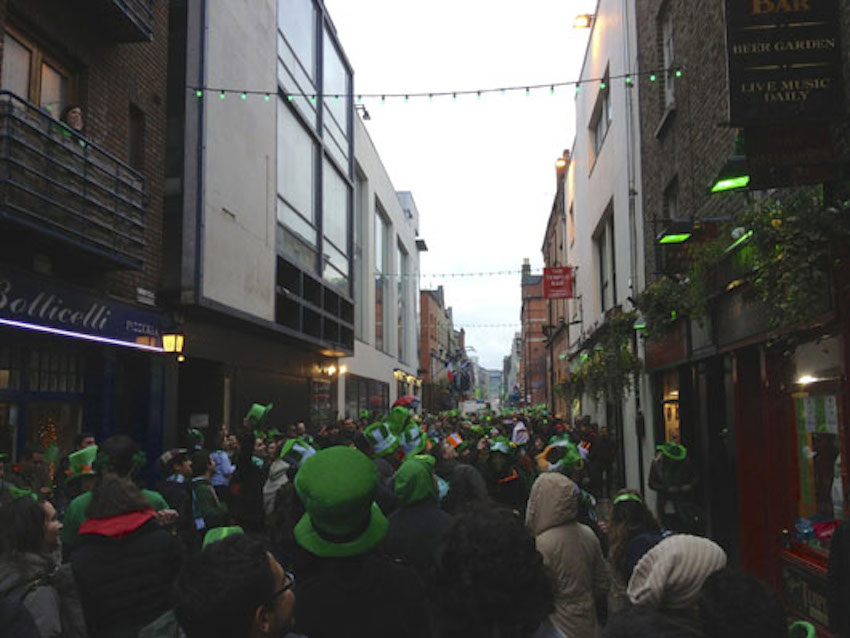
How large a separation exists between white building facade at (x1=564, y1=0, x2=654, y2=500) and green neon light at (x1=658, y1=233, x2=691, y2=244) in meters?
3.73

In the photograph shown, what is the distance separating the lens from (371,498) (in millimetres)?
2967

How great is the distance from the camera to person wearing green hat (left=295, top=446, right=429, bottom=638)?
2.73 m

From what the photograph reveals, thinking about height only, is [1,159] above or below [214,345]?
above

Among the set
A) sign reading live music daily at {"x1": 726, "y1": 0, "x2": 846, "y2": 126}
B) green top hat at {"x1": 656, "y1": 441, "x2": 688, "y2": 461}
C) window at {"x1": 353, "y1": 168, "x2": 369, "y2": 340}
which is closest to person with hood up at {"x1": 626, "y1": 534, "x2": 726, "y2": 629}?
sign reading live music daily at {"x1": 726, "y1": 0, "x2": 846, "y2": 126}

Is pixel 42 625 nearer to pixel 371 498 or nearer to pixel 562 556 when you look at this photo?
pixel 371 498

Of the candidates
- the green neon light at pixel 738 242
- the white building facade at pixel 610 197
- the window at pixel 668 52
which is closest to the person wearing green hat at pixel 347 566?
the green neon light at pixel 738 242

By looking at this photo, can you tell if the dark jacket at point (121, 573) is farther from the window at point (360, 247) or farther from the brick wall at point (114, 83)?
the window at point (360, 247)

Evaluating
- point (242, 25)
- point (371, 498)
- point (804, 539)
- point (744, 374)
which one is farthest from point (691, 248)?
point (242, 25)

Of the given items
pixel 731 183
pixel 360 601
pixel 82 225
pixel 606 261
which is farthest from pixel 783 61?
pixel 606 261

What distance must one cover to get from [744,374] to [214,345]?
1009 centimetres

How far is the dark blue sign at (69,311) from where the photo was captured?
8594 mm

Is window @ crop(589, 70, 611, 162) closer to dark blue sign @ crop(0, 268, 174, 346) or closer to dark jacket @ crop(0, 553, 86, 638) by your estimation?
dark blue sign @ crop(0, 268, 174, 346)

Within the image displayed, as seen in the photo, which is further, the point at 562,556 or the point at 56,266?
the point at 56,266

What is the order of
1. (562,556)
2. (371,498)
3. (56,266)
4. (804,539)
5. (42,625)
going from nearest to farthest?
(371,498) → (42,625) → (562,556) → (804,539) → (56,266)
